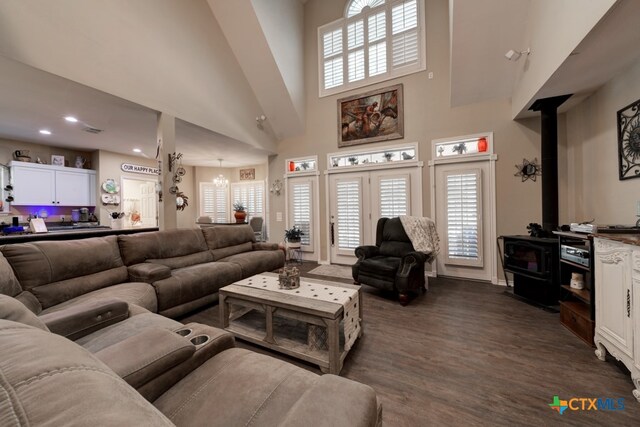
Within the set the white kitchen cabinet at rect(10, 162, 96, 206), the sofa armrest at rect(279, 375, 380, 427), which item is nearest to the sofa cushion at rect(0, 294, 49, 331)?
the sofa armrest at rect(279, 375, 380, 427)

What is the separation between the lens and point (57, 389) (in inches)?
15.3

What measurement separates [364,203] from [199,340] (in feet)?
13.1

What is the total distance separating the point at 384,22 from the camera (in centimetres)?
478

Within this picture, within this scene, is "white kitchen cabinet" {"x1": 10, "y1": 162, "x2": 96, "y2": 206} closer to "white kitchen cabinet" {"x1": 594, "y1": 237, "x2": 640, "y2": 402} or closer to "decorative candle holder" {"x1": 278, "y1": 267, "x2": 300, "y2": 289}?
"decorative candle holder" {"x1": 278, "y1": 267, "x2": 300, "y2": 289}

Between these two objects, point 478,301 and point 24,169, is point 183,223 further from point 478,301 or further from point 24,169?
point 478,301

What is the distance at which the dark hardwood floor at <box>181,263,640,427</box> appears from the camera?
1.50 meters

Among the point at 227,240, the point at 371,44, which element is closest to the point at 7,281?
the point at 227,240

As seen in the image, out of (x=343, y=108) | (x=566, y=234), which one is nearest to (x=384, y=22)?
(x=343, y=108)

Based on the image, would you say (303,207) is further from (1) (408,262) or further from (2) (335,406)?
(2) (335,406)

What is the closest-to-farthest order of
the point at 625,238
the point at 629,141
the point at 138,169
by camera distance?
the point at 625,238 < the point at 629,141 < the point at 138,169

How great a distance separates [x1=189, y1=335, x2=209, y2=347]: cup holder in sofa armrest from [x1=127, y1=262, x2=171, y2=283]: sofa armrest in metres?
1.73

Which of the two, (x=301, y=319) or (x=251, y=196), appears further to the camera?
(x=251, y=196)

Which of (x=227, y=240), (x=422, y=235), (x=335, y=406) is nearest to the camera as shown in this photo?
(x=335, y=406)

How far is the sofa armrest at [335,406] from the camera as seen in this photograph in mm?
693
